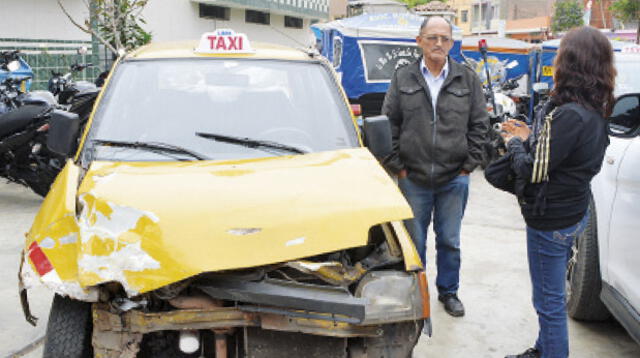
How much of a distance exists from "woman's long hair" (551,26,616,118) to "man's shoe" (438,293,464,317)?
1882 millimetres

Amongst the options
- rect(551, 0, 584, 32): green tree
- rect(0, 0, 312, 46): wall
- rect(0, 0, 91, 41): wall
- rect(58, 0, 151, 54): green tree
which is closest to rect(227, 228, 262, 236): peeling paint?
rect(0, 0, 312, 46): wall

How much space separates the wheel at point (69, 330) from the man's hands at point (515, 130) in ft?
7.36

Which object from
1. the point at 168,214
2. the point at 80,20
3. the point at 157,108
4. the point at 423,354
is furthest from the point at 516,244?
the point at 80,20

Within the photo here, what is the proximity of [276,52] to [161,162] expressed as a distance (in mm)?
1382

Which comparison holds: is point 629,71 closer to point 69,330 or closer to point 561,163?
point 561,163

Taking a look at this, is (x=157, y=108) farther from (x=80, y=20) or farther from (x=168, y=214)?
(x=80, y=20)

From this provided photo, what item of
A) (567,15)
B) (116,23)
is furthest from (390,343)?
(567,15)

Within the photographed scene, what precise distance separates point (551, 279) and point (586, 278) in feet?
3.11

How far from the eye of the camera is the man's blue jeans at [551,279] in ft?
11.1

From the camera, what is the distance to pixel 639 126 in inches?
151

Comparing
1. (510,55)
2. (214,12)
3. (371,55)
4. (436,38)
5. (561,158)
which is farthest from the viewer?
(214,12)

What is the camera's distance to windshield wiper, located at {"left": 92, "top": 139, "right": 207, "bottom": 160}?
355cm

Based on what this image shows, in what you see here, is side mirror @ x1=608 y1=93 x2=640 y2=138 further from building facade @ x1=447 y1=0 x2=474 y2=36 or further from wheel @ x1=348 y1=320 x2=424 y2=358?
building facade @ x1=447 y1=0 x2=474 y2=36

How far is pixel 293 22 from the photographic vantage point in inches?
1458
